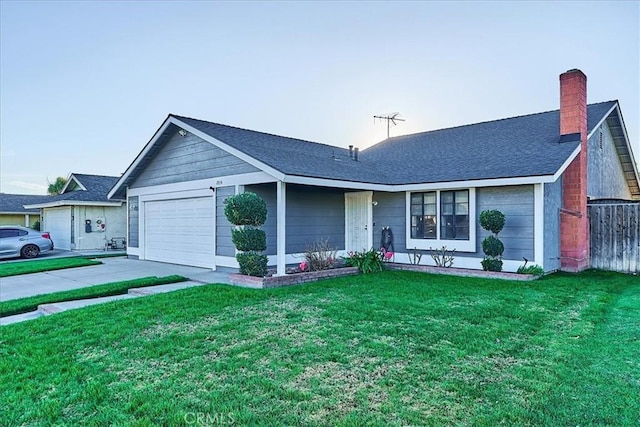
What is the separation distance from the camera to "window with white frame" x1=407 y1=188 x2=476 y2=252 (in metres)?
10.7

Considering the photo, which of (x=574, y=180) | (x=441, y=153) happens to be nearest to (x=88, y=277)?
(x=441, y=153)

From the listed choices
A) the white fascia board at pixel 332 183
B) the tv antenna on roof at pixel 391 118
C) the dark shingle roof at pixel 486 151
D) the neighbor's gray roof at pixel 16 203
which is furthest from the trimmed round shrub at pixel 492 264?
the neighbor's gray roof at pixel 16 203

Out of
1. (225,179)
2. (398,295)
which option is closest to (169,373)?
(398,295)

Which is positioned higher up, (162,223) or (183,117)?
(183,117)

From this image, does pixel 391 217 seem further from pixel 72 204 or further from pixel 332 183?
pixel 72 204

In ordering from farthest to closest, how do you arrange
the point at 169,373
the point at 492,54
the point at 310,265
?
the point at 492,54, the point at 310,265, the point at 169,373

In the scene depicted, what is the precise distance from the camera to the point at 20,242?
16312mm

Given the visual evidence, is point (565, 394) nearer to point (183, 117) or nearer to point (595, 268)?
point (595, 268)

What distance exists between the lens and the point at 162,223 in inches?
545

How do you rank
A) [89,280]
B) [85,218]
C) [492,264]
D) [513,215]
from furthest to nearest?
[85,218] < [513,215] < [492,264] < [89,280]

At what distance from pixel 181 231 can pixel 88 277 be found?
334 centimetres

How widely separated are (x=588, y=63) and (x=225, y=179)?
41.7ft

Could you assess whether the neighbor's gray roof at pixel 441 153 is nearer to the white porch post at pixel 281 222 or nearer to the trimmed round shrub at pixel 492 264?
the white porch post at pixel 281 222

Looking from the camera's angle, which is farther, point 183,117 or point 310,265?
point 183,117
